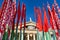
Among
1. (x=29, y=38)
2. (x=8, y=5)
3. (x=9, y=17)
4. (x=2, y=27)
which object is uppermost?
(x=8, y=5)

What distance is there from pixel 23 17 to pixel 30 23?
10.0 m

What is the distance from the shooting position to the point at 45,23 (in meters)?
17.3

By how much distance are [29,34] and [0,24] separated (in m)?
13.7

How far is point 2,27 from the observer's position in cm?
A: 1388

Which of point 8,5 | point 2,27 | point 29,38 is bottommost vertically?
point 29,38

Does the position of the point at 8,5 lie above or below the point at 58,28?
above

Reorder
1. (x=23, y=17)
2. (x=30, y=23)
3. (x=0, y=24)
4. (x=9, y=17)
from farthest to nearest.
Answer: (x=30, y=23) → (x=23, y=17) → (x=9, y=17) → (x=0, y=24)

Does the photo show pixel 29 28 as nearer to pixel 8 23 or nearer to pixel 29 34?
pixel 29 34

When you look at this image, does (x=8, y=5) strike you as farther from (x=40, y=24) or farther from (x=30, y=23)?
(x=30, y=23)

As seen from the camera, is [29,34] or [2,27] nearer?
[2,27]

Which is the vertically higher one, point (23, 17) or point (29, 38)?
point (23, 17)

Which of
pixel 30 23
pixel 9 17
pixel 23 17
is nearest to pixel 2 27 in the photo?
pixel 9 17

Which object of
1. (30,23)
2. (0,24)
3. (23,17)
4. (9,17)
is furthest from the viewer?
(30,23)

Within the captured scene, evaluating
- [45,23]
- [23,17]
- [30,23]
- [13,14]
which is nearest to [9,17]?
[13,14]
